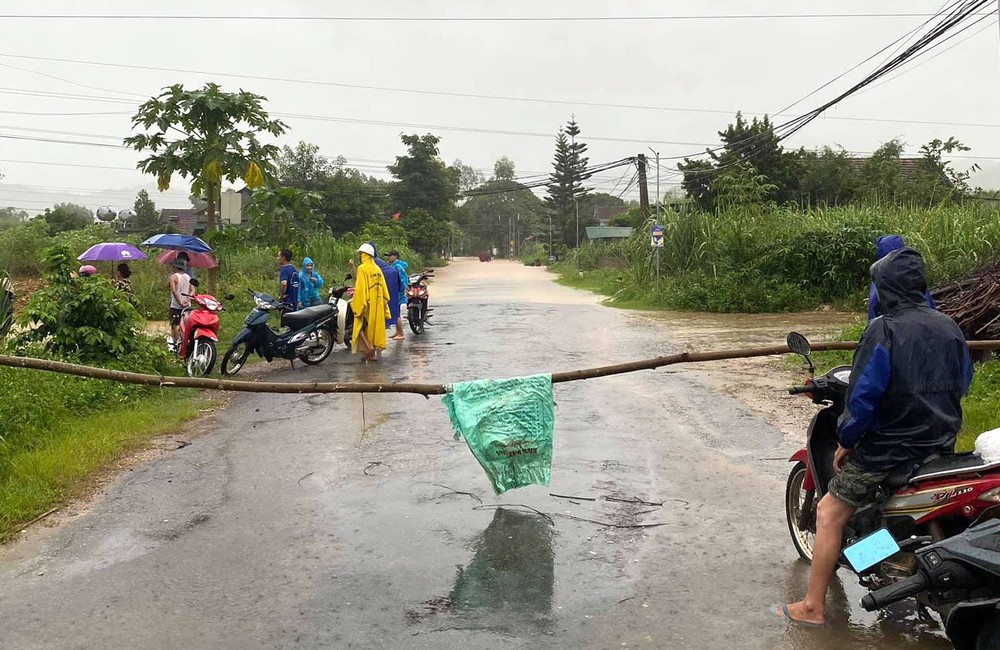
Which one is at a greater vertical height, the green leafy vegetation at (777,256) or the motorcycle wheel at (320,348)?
the green leafy vegetation at (777,256)

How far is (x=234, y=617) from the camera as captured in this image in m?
4.04

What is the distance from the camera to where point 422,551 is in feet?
16.0

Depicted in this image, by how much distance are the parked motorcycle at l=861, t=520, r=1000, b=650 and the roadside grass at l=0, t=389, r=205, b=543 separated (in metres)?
4.99

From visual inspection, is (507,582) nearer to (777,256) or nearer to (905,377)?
(905,377)

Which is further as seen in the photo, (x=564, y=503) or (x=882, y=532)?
(x=564, y=503)

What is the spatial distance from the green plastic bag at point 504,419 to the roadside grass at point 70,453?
2893mm

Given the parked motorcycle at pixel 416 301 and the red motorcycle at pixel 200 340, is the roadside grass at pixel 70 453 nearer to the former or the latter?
the red motorcycle at pixel 200 340

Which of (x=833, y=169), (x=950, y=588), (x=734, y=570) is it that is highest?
(x=833, y=169)

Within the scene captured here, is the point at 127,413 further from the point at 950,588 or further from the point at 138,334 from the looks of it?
the point at 950,588

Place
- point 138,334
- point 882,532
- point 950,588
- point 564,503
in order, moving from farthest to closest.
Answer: point 138,334, point 564,503, point 882,532, point 950,588

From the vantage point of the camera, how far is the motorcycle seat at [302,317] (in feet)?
39.1

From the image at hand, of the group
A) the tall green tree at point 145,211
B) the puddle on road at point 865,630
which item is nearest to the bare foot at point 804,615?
the puddle on road at point 865,630

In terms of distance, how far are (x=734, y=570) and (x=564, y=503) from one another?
1.42 meters

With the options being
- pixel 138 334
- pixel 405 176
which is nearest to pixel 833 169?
pixel 405 176
